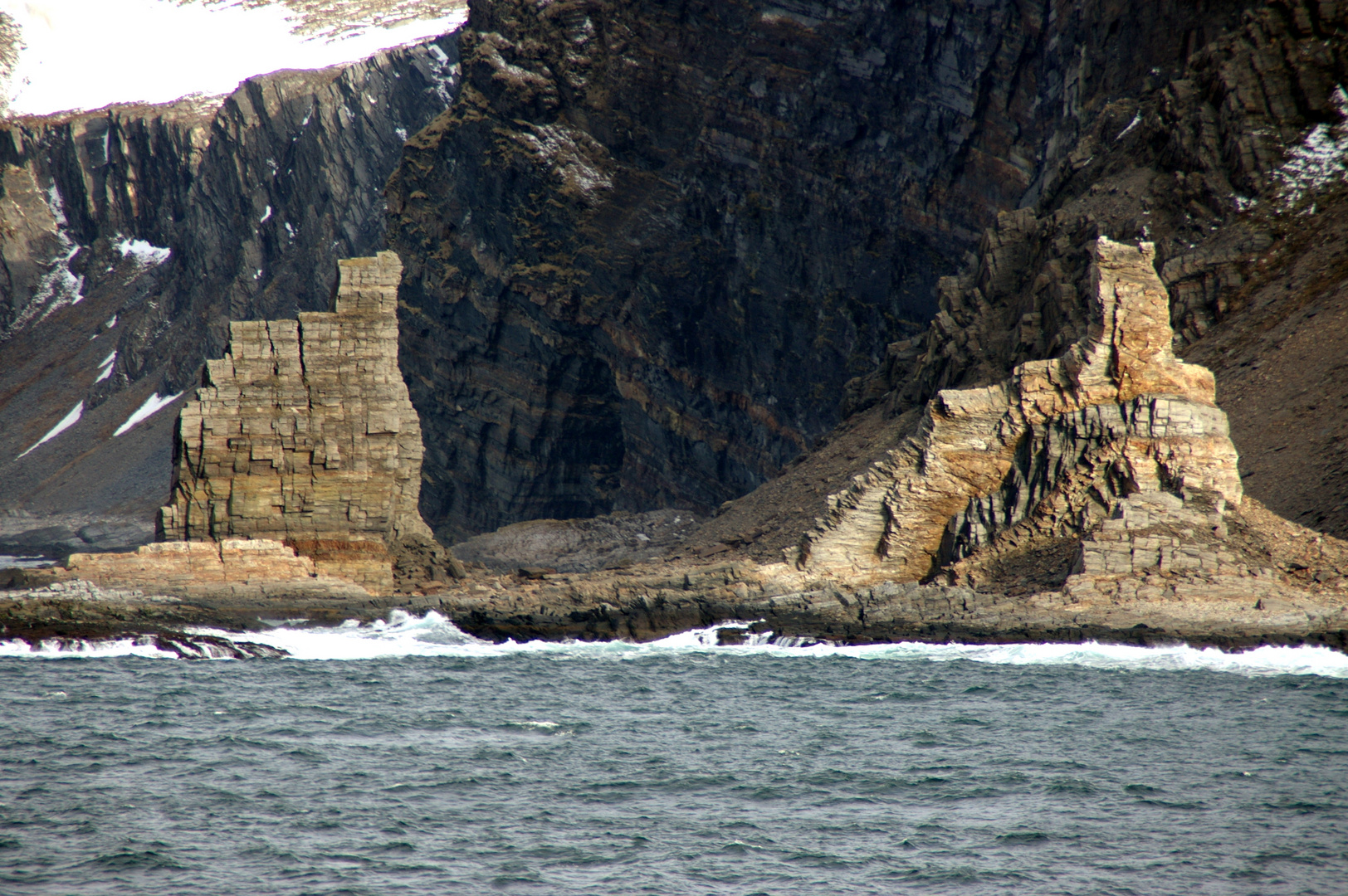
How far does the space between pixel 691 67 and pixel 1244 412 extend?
5169cm

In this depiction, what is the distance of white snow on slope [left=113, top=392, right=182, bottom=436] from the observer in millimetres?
143500

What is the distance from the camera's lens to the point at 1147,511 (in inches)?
1970

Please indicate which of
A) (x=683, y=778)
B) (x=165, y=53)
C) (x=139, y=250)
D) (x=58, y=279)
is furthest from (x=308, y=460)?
(x=165, y=53)

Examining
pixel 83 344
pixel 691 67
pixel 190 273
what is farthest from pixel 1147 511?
pixel 83 344

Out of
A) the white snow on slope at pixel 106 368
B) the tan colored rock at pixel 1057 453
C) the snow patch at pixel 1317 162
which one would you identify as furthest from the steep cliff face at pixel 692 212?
the white snow on slope at pixel 106 368

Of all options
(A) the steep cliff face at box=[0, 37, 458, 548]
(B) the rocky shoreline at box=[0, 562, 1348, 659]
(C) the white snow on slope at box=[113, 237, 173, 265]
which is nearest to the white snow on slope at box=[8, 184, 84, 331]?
(A) the steep cliff face at box=[0, 37, 458, 548]

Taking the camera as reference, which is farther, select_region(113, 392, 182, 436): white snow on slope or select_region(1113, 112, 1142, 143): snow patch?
select_region(113, 392, 182, 436): white snow on slope

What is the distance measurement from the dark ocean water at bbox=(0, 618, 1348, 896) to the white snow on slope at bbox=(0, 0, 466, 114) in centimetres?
13483

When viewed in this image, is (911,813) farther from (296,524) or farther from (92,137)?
(92,137)

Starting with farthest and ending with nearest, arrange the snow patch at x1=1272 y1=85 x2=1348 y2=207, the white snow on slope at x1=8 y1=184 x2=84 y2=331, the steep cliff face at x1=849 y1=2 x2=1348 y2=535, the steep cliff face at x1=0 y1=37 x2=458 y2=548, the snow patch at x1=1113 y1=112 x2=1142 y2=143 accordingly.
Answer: the white snow on slope at x1=8 y1=184 x2=84 y2=331, the steep cliff face at x1=0 y1=37 x2=458 y2=548, the snow patch at x1=1113 y1=112 x2=1142 y2=143, the snow patch at x1=1272 y1=85 x2=1348 y2=207, the steep cliff face at x1=849 y1=2 x2=1348 y2=535

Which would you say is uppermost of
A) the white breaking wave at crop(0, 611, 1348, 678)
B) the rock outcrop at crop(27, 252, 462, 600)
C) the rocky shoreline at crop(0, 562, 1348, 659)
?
the rock outcrop at crop(27, 252, 462, 600)

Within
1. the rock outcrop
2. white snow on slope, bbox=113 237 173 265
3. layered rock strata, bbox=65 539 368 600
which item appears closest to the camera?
layered rock strata, bbox=65 539 368 600

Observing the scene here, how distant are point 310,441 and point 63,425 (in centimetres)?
10177

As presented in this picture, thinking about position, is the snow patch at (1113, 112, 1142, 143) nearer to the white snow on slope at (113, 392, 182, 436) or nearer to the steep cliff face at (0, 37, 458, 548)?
A: the steep cliff face at (0, 37, 458, 548)
